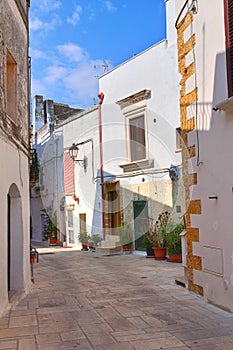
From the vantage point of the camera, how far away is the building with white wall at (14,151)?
576 cm

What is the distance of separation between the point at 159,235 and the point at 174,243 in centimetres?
97

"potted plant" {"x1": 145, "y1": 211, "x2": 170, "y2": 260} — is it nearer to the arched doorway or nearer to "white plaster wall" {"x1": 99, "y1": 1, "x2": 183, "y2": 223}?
"white plaster wall" {"x1": 99, "y1": 1, "x2": 183, "y2": 223}

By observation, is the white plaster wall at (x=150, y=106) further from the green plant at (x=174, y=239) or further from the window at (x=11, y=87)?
the window at (x=11, y=87)

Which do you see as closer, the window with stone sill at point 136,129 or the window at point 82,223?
the window with stone sill at point 136,129

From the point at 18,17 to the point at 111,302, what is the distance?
5376mm

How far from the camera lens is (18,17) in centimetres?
709

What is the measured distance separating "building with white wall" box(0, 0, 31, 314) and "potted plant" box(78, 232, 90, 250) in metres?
7.86

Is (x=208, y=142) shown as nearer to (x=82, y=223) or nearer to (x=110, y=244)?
(x=110, y=244)

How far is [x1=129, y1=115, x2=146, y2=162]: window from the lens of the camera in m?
12.9

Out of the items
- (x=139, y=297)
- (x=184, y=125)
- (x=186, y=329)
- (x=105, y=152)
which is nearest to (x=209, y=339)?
(x=186, y=329)

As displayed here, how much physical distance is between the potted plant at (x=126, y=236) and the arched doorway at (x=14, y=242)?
6686 mm

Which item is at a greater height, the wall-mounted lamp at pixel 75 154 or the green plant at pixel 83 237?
the wall-mounted lamp at pixel 75 154

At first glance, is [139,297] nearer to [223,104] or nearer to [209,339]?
[209,339]

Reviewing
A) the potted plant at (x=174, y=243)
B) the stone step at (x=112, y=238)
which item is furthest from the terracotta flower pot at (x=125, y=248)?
the potted plant at (x=174, y=243)
